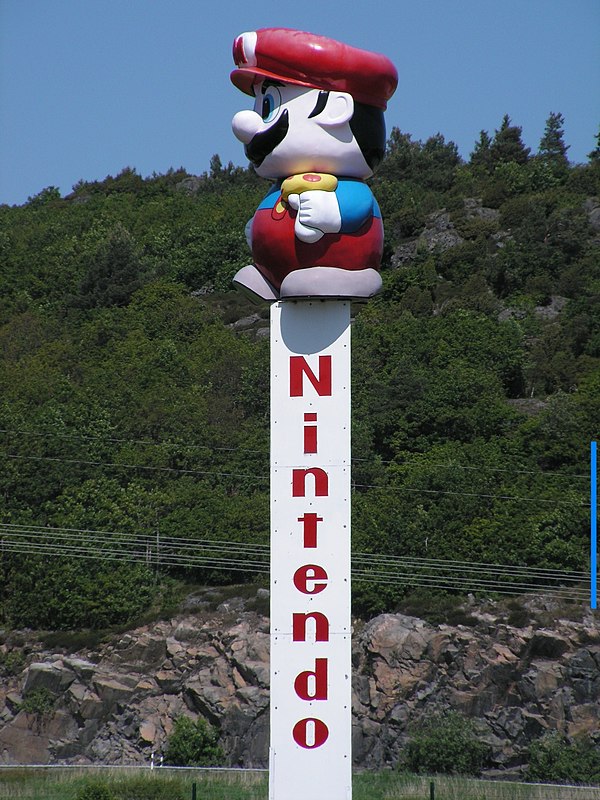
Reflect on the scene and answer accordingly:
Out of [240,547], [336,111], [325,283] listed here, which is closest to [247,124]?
[336,111]

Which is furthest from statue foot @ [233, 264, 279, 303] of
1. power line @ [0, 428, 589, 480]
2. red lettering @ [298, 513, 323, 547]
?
power line @ [0, 428, 589, 480]

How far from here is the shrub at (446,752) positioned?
2853 cm

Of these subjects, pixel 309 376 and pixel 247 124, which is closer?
pixel 309 376

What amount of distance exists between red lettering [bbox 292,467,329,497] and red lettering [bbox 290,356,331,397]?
41.2 inches

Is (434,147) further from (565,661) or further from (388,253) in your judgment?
A: (565,661)

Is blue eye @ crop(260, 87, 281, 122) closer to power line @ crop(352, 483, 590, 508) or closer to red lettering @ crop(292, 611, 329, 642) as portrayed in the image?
red lettering @ crop(292, 611, 329, 642)

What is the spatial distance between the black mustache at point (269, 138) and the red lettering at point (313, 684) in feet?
23.1

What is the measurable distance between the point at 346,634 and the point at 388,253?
51221mm

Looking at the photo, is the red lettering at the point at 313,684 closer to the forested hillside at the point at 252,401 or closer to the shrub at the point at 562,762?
the shrub at the point at 562,762

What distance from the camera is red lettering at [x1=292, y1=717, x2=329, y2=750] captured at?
16609 mm

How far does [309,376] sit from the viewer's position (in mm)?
17344

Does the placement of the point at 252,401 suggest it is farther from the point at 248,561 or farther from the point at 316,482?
the point at 316,482

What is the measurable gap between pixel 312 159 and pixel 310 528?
16.6 ft

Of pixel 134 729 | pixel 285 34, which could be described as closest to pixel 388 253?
pixel 134 729
